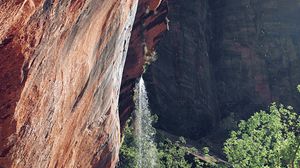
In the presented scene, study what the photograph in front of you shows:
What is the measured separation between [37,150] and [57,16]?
9.59ft

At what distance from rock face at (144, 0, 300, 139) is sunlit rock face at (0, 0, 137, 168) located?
3457cm

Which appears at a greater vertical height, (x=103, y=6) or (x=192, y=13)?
(x=192, y=13)

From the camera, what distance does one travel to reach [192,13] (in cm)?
5122

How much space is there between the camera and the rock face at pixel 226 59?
48094 millimetres

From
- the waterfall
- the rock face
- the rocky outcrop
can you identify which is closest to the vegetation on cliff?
the waterfall

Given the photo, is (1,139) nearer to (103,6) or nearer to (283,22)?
(103,6)

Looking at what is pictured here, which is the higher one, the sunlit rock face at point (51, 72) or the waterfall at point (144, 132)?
the waterfall at point (144, 132)

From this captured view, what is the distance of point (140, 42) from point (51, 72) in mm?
20187

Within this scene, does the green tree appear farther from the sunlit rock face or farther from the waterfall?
the sunlit rock face

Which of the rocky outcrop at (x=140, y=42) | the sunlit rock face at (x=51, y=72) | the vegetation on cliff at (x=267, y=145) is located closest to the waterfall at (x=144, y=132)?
the vegetation on cliff at (x=267, y=145)

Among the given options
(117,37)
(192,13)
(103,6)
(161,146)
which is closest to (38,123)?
(103,6)

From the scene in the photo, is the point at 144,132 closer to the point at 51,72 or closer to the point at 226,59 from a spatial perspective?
the point at 226,59

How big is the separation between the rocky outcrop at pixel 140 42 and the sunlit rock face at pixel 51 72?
13798 mm

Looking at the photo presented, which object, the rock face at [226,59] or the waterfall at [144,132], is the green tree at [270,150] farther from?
the rock face at [226,59]
